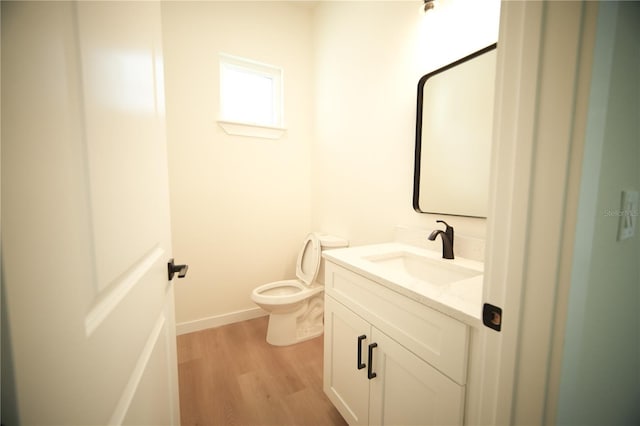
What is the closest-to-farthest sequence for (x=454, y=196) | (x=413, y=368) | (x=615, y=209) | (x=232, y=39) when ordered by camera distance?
1. (x=615, y=209)
2. (x=413, y=368)
3. (x=454, y=196)
4. (x=232, y=39)

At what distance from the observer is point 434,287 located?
0.86m

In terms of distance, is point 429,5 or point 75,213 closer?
point 75,213

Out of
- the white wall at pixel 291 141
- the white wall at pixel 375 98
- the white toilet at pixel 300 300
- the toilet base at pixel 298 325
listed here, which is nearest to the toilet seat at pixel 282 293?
the white toilet at pixel 300 300

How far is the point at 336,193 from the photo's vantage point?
2162 mm

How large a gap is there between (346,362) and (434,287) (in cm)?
63

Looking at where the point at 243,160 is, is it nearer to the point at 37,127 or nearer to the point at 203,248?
the point at 203,248

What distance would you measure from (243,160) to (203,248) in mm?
822

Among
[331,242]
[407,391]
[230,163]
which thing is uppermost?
[230,163]

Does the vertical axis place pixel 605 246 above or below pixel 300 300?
above

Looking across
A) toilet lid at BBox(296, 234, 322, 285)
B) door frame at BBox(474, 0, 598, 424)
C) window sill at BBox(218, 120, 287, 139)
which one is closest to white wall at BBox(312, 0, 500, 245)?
toilet lid at BBox(296, 234, 322, 285)

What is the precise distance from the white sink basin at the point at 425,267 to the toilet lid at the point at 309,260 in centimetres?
84

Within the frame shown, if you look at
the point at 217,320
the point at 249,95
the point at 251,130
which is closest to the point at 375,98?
the point at 251,130

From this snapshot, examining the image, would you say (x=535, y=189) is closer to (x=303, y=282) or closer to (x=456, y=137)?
(x=456, y=137)

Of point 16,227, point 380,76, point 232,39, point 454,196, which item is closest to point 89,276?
point 16,227
